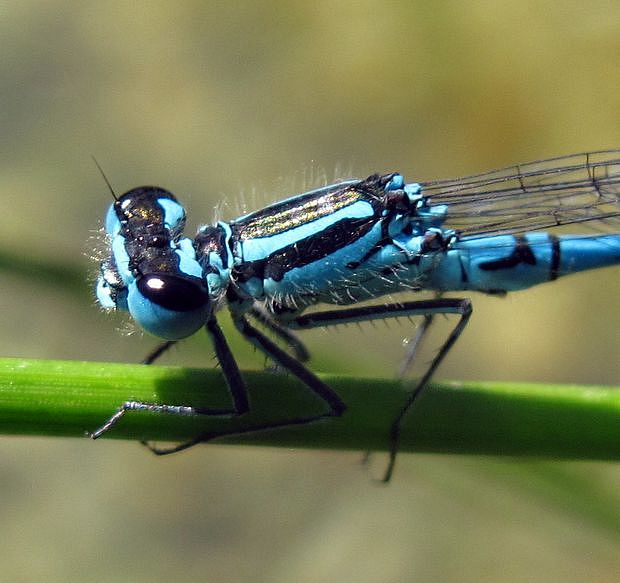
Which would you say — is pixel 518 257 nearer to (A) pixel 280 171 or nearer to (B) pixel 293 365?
(B) pixel 293 365

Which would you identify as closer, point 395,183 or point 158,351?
point 395,183

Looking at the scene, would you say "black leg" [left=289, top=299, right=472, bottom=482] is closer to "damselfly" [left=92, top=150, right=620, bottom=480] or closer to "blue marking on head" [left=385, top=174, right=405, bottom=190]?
"damselfly" [left=92, top=150, right=620, bottom=480]

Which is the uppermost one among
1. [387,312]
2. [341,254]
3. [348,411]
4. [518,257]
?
[341,254]

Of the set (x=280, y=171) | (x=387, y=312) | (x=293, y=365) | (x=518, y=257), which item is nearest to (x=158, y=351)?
(x=293, y=365)

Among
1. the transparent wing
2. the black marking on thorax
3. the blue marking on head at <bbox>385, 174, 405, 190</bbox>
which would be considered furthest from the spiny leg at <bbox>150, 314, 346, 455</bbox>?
the black marking on thorax

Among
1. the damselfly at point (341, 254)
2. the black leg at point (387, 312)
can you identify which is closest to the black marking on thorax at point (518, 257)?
the damselfly at point (341, 254)

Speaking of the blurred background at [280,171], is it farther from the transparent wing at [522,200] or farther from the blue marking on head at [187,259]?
the transparent wing at [522,200]
